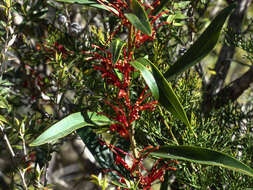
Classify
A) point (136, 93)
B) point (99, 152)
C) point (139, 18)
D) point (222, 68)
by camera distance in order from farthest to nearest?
point (222, 68) → point (136, 93) → point (99, 152) → point (139, 18)

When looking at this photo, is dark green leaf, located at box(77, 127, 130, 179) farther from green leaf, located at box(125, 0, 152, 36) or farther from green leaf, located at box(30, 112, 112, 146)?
green leaf, located at box(125, 0, 152, 36)

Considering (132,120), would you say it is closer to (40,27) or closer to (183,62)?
(183,62)

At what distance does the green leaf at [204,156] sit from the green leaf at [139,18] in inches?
9.4

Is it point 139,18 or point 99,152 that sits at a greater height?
point 139,18

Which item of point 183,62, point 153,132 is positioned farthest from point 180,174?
point 183,62

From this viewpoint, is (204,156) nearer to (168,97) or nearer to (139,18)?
(168,97)

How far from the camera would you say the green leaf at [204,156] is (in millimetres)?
517

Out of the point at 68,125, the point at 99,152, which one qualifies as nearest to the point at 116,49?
the point at 68,125

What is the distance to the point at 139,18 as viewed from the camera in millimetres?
514

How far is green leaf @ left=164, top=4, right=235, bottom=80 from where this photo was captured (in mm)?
509

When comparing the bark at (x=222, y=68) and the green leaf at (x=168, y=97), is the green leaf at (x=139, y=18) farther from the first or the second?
the bark at (x=222, y=68)

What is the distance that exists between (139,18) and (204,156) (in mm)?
276

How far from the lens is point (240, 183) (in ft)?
2.30

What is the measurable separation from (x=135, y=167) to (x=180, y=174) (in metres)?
0.14
